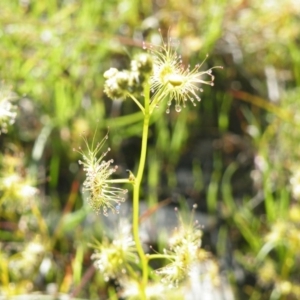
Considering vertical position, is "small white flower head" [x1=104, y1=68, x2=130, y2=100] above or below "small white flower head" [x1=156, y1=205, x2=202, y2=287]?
above

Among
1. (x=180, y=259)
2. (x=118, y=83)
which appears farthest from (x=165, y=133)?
(x=118, y=83)

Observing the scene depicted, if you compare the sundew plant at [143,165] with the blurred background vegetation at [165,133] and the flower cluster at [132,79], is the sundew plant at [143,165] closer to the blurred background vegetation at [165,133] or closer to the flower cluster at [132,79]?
the flower cluster at [132,79]

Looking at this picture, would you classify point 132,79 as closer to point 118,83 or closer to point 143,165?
point 118,83

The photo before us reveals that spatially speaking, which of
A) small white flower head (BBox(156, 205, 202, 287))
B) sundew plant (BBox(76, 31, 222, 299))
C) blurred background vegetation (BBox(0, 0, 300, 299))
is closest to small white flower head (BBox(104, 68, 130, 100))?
sundew plant (BBox(76, 31, 222, 299))

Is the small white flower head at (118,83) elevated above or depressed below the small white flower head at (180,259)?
above

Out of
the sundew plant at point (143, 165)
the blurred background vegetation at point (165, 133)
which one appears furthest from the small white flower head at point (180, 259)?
the blurred background vegetation at point (165, 133)

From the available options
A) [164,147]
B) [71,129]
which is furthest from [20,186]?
[164,147]

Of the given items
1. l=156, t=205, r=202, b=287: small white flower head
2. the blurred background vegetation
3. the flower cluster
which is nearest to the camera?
the flower cluster

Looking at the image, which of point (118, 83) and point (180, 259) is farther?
point (180, 259)

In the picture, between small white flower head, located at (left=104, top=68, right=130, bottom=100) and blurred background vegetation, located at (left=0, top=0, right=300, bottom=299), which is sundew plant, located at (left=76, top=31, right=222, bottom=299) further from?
blurred background vegetation, located at (left=0, top=0, right=300, bottom=299)
